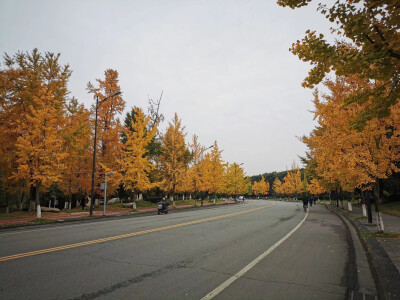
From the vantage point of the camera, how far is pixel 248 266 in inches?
230

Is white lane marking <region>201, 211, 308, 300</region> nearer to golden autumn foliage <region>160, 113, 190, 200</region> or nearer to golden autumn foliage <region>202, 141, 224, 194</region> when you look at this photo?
golden autumn foliage <region>160, 113, 190, 200</region>

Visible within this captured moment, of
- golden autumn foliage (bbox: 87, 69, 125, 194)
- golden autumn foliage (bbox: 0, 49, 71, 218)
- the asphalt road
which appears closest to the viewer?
the asphalt road

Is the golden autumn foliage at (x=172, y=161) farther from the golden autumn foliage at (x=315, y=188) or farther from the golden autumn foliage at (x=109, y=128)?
the golden autumn foliage at (x=315, y=188)

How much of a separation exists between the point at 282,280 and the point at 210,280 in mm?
1454

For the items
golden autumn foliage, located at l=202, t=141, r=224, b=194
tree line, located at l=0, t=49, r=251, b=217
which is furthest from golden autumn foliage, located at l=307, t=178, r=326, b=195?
tree line, located at l=0, t=49, r=251, b=217

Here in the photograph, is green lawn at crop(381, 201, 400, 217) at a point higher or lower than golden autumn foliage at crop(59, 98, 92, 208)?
lower

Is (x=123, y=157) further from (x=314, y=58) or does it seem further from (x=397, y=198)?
(x=397, y=198)

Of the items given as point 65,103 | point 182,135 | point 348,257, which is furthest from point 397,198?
point 65,103

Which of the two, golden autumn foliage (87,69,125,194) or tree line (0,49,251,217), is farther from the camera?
golden autumn foliage (87,69,125,194)


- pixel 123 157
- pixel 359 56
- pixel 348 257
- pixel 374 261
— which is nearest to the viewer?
pixel 359 56

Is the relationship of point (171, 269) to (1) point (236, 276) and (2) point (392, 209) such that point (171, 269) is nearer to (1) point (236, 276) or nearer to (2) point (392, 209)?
(1) point (236, 276)

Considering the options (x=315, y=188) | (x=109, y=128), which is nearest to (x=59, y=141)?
(x=109, y=128)

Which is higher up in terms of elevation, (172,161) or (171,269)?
(172,161)

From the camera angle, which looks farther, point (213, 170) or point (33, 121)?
point (213, 170)
